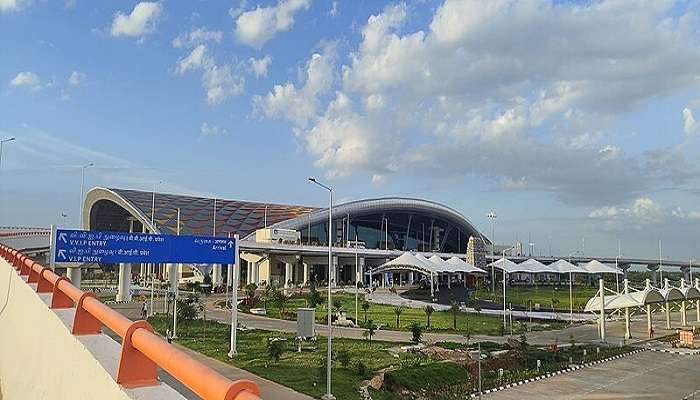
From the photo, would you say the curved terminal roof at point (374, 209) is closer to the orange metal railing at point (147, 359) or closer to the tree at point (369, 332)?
the tree at point (369, 332)

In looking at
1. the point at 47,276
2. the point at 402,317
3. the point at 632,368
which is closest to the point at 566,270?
the point at 402,317

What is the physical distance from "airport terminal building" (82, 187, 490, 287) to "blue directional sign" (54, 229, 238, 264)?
44.6 meters

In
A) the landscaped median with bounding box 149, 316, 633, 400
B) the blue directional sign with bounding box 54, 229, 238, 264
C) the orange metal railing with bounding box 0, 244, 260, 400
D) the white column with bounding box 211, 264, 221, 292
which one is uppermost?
the blue directional sign with bounding box 54, 229, 238, 264

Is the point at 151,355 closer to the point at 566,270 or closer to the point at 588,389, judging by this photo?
the point at 588,389

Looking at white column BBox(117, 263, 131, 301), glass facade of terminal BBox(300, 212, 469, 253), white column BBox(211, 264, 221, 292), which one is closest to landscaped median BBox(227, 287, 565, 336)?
white column BBox(117, 263, 131, 301)

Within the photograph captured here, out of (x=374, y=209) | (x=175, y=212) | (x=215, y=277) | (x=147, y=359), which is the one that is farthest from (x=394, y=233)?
(x=147, y=359)

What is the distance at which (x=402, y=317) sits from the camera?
138 ft

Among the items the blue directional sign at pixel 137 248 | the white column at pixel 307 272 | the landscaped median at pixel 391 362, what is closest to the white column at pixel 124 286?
the landscaped median at pixel 391 362

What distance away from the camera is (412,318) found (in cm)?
4159

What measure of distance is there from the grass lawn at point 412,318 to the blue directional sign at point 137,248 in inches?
618

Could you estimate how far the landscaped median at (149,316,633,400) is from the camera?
18.9 m

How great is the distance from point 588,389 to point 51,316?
64.9ft

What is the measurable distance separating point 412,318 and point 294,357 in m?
20.3

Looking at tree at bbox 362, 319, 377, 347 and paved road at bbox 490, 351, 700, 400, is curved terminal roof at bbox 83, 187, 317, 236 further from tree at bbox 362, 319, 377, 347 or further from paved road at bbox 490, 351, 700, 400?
paved road at bbox 490, 351, 700, 400
